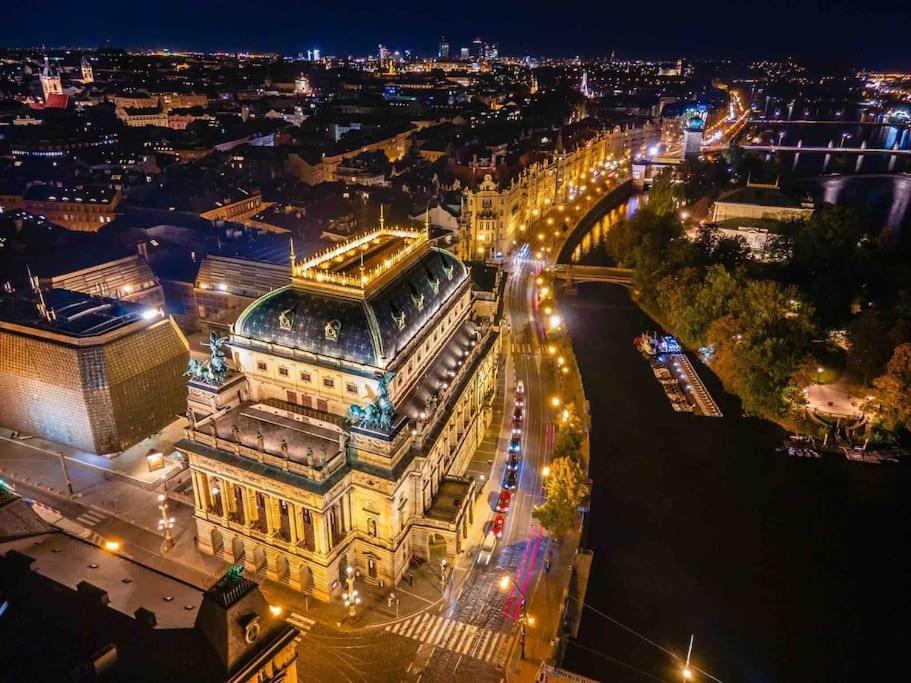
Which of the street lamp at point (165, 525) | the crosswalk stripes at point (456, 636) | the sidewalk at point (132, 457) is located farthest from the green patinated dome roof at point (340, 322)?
the crosswalk stripes at point (456, 636)

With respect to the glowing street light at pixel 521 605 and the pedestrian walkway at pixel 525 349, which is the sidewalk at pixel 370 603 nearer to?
the glowing street light at pixel 521 605

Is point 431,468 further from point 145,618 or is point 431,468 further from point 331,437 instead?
point 145,618

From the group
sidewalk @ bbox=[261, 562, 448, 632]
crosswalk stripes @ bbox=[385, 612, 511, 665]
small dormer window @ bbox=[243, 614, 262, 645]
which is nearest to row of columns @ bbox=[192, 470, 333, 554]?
sidewalk @ bbox=[261, 562, 448, 632]

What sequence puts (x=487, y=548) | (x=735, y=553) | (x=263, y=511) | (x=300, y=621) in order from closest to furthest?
1. (x=300, y=621)
2. (x=263, y=511)
3. (x=487, y=548)
4. (x=735, y=553)

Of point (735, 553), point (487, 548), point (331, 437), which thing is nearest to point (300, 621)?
point (331, 437)

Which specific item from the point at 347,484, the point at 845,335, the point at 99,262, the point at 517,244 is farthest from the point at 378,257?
the point at 517,244

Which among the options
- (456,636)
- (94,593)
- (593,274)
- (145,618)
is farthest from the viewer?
(593,274)
